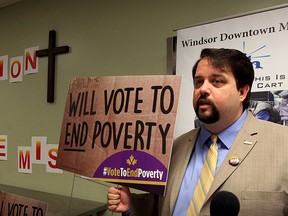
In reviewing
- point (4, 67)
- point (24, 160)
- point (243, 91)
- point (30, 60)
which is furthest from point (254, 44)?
point (4, 67)

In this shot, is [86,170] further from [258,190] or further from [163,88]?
[258,190]

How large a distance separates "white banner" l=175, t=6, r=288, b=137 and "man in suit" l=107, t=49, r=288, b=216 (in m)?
0.36

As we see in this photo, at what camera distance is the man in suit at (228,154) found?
0.93m

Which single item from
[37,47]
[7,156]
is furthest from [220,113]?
[7,156]

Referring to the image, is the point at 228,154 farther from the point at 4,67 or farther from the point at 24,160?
the point at 4,67

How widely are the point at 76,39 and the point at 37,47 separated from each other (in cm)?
42

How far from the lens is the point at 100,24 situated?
2100 mm

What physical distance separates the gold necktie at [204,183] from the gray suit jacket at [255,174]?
3 cm

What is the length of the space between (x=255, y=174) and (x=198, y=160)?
0.68ft

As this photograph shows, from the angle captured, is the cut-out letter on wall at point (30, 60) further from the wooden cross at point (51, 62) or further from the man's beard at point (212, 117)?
the man's beard at point (212, 117)

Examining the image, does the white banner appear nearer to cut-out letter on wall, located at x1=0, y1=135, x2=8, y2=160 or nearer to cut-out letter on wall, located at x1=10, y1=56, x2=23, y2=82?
cut-out letter on wall, located at x1=10, y1=56, x2=23, y2=82

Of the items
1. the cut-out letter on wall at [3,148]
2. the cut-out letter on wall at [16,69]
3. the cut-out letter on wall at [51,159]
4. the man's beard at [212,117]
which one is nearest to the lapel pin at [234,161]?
Result: the man's beard at [212,117]

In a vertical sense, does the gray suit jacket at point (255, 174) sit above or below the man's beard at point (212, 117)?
below

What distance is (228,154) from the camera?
1001 millimetres
